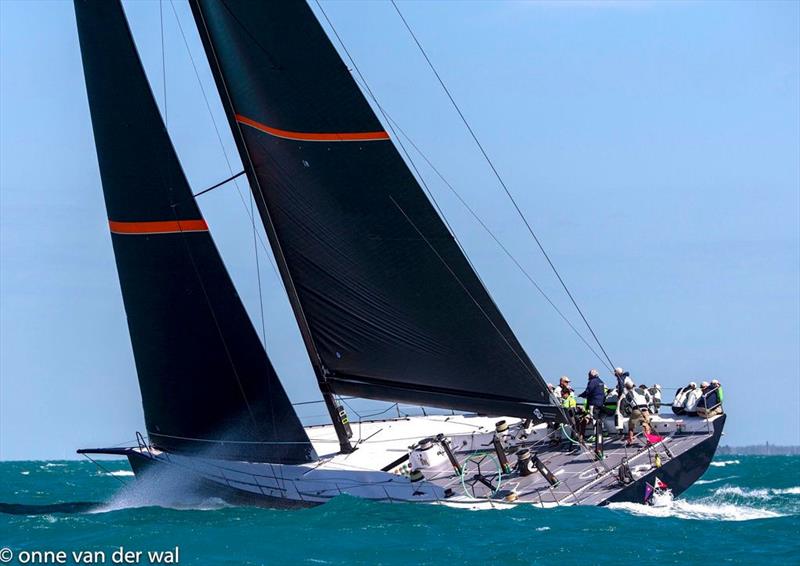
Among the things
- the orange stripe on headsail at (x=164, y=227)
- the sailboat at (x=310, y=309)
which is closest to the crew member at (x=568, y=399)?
the sailboat at (x=310, y=309)

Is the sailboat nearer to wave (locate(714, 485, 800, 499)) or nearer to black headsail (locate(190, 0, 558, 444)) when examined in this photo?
black headsail (locate(190, 0, 558, 444))

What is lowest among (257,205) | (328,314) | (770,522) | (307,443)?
(770,522)

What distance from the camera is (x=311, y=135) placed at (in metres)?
21.1

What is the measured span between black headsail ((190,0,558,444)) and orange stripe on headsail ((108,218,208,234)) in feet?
4.32

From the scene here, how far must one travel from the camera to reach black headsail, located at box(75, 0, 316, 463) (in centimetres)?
2169

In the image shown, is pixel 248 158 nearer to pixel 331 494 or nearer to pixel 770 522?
pixel 331 494

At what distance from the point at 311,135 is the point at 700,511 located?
885cm

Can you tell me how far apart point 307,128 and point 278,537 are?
6.96m

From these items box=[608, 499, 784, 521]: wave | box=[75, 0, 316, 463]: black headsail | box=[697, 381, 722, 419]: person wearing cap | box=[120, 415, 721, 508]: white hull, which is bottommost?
box=[608, 499, 784, 521]: wave

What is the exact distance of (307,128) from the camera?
21125 mm

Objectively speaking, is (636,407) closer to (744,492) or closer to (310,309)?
(310,309)

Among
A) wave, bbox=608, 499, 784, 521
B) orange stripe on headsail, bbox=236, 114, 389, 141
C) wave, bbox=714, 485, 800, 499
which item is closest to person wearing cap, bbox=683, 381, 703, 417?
wave, bbox=608, 499, 784, 521

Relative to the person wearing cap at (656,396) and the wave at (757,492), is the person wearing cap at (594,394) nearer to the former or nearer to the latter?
the person wearing cap at (656,396)

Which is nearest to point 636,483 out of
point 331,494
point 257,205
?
point 331,494
